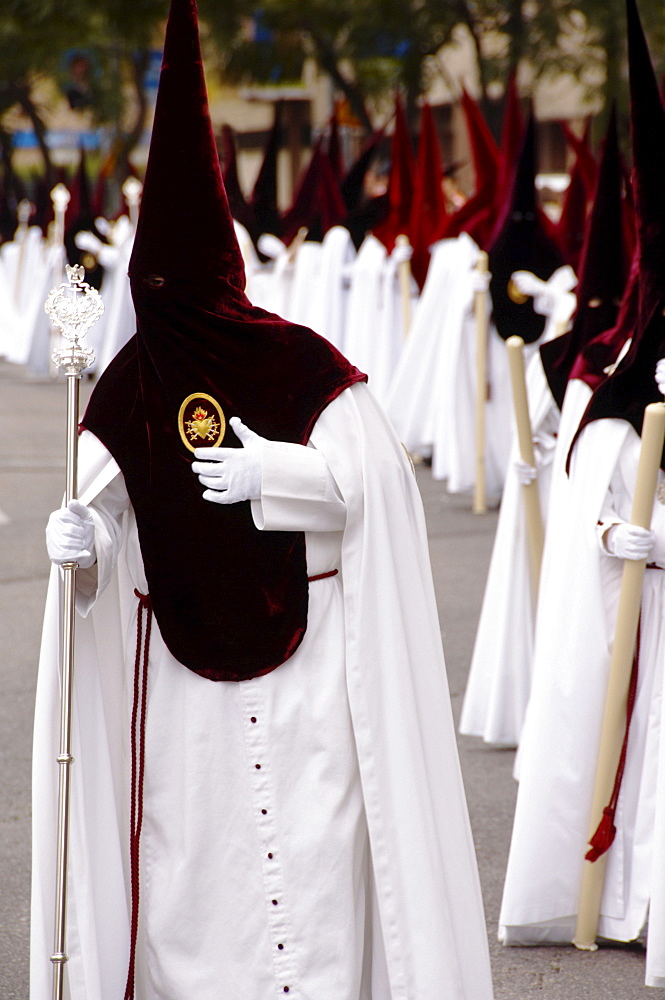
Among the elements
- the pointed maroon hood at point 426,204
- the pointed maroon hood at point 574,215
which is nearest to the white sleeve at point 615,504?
the pointed maroon hood at point 574,215

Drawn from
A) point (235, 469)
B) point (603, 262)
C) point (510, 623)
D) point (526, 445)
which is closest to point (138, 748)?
point (235, 469)

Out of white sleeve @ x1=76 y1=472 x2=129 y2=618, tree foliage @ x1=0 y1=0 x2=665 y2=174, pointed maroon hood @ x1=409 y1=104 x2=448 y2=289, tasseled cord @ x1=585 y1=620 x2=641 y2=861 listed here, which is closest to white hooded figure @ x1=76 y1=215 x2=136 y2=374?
pointed maroon hood @ x1=409 y1=104 x2=448 y2=289

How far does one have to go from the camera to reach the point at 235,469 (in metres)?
3.15

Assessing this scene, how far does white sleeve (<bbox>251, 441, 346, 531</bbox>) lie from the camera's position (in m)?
3.15

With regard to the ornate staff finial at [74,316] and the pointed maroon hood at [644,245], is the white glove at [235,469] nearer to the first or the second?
the ornate staff finial at [74,316]

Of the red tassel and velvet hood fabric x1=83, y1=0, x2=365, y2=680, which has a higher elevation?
velvet hood fabric x1=83, y1=0, x2=365, y2=680

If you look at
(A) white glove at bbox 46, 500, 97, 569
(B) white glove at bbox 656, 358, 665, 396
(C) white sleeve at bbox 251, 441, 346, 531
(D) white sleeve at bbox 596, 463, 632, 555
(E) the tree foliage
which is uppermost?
(E) the tree foliage

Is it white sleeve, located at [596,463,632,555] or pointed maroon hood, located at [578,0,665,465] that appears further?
white sleeve, located at [596,463,632,555]

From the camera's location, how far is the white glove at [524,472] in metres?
5.45

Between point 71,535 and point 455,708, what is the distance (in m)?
3.64

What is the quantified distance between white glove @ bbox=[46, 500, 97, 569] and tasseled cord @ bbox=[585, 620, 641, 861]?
1.72 m

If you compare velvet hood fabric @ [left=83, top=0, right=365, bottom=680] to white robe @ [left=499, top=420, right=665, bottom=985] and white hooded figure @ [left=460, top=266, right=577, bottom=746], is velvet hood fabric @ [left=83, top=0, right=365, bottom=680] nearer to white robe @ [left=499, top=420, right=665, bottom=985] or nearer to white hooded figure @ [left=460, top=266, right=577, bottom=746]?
white robe @ [left=499, top=420, right=665, bottom=985]

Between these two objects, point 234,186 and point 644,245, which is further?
point 234,186

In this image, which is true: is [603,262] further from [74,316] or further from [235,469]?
[74,316]
